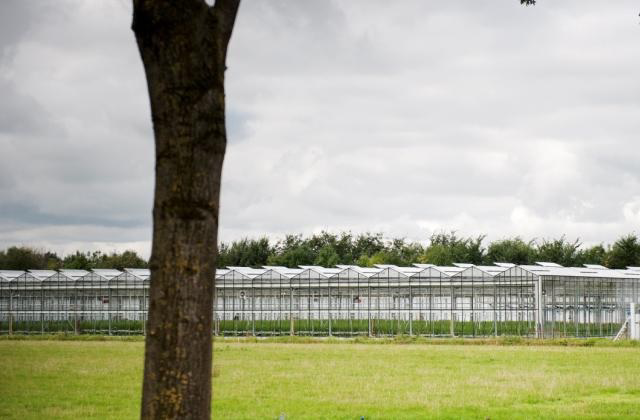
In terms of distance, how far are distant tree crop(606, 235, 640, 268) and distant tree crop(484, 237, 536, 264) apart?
713cm

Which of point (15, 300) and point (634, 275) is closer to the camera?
point (634, 275)

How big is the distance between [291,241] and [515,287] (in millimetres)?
58482

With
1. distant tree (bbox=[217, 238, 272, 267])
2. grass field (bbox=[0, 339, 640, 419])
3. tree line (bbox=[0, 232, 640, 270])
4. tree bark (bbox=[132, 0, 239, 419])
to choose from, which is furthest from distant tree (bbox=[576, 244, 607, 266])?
tree bark (bbox=[132, 0, 239, 419])

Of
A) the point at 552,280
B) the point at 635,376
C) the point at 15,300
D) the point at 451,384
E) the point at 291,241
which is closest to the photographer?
the point at 451,384

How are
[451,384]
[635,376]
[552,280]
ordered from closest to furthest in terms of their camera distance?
[451,384]
[635,376]
[552,280]

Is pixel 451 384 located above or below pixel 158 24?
below

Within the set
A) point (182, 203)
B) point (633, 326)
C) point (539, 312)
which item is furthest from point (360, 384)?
point (539, 312)

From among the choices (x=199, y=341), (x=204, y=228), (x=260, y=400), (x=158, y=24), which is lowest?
(x=260, y=400)

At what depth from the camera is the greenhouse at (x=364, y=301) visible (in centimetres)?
5462

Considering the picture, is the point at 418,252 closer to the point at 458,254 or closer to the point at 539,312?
the point at 458,254

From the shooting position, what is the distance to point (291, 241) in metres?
112

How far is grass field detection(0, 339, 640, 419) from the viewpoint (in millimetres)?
19031

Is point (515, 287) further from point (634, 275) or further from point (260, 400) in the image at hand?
point (260, 400)

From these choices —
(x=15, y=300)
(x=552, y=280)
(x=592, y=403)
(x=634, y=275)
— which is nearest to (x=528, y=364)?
(x=592, y=403)
